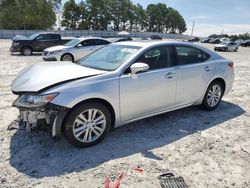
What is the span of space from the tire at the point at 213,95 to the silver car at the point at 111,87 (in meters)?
0.10

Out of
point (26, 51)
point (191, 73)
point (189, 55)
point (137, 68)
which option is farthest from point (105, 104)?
point (26, 51)

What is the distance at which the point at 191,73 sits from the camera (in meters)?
4.86

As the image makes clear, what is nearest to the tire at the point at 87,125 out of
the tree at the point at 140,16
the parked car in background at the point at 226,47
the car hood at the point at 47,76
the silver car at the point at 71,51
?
the car hood at the point at 47,76

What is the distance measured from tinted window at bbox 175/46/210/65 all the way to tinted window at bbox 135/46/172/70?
0.79ft

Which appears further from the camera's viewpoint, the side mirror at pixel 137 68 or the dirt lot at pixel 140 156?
the side mirror at pixel 137 68

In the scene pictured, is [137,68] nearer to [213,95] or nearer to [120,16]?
[213,95]

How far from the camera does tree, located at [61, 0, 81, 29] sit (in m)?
71.2

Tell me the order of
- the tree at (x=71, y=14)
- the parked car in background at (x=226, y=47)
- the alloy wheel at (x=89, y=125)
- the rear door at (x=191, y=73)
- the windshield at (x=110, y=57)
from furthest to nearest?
the tree at (x=71, y=14)
the parked car in background at (x=226, y=47)
the rear door at (x=191, y=73)
the windshield at (x=110, y=57)
the alloy wheel at (x=89, y=125)

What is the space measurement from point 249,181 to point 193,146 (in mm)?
971

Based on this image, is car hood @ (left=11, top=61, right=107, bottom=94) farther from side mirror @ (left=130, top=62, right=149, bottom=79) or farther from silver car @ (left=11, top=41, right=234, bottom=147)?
side mirror @ (left=130, top=62, right=149, bottom=79)

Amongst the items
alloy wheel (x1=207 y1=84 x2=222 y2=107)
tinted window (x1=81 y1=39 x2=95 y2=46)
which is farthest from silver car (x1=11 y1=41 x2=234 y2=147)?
tinted window (x1=81 y1=39 x2=95 y2=46)

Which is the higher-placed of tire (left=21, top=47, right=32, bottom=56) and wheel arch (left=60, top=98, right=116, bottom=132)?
wheel arch (left=60, top=98, right=116, bottom=132)

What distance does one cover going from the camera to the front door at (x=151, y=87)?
3.98 m

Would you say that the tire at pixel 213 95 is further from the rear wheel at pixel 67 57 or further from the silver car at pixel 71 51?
the rear wheel at pixel 67 57
